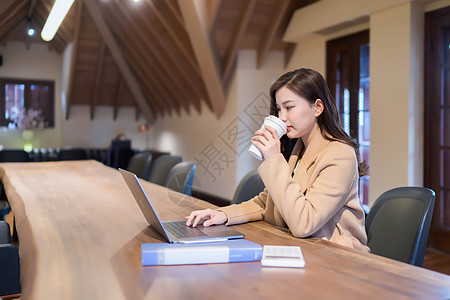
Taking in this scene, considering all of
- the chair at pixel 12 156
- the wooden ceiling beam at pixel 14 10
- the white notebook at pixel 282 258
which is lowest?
the white notebook at pixel 282 258

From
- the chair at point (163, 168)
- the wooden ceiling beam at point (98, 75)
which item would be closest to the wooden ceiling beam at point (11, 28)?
the wooden ceiling beam at point (98, 75)

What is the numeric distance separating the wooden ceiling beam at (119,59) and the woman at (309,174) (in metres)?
6.25

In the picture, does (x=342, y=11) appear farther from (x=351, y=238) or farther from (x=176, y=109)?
(x=176, y=109)

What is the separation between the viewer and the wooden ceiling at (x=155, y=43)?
16.9 feet

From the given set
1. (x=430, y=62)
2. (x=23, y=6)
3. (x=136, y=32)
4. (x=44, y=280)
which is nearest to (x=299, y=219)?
(x=44, y=280)

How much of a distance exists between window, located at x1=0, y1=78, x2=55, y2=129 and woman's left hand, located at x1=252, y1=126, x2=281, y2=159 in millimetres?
9483

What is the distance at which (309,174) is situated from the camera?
159cm

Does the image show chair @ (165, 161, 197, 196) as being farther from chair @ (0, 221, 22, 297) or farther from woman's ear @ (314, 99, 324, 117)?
woman's ear @ (314, 99, 324, 117)

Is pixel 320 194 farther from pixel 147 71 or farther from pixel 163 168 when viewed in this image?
pixel 147 71

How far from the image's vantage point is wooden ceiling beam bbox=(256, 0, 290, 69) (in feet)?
16.5

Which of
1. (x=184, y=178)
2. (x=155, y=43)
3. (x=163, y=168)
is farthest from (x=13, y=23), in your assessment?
(x=184, y=178)

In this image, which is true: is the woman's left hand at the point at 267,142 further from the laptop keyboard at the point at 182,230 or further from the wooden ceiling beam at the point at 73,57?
the wooden ceiling beam at the point at 73,57

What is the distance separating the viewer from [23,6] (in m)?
7.71

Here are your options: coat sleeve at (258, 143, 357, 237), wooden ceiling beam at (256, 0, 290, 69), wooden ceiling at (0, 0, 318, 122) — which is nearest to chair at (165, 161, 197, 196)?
coat sleeve at (258, 143, 357, 237)
